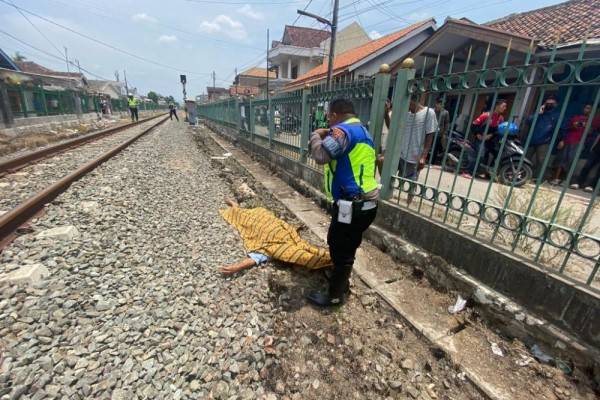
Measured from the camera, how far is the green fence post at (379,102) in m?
3.38

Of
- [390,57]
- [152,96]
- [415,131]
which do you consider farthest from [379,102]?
[152,96]

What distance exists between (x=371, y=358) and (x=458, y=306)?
1041mm

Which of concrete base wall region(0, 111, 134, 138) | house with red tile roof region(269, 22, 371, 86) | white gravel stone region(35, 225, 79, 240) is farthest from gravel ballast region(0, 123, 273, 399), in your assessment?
house with red tile roof region(269, 22, 371, 86)

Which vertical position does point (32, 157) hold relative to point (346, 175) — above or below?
below

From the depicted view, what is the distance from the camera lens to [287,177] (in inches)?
251

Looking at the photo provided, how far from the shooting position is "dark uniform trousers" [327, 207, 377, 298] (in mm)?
2316

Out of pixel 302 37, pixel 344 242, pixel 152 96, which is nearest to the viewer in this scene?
pixel 344 242

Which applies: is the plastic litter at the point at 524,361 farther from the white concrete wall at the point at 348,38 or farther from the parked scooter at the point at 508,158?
the white concrete wall at the point at 348,38

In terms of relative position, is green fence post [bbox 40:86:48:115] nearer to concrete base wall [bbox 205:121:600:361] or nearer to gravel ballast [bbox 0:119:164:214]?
gravel ballast [bbox 0:119:164:214]

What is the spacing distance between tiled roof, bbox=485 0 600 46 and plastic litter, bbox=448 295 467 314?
6.19 meters

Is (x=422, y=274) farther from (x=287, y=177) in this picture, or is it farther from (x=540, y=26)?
(x=540, y=26)

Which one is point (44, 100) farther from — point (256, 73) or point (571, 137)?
point (256, 73)

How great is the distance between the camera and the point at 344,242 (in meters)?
2.37

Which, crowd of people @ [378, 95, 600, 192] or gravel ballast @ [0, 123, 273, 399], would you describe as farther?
crowd of people @ [378, 95, 600, 192]
